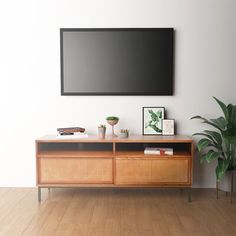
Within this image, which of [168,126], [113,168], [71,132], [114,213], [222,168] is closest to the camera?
[114,213]

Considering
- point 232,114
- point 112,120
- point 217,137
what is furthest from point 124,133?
point 232,114

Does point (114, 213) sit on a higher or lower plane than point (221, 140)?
lower

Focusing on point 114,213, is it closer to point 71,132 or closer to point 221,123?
point 71,132

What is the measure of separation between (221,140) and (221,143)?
3cm

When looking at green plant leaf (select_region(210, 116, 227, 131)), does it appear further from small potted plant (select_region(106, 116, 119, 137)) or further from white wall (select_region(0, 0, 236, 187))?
small potted plant (select_region(106, 116, 119, 137))

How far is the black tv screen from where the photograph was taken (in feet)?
11.8

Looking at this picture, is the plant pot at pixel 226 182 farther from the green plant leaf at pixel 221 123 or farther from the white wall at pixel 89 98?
the green plant leaf at pixel 221 123

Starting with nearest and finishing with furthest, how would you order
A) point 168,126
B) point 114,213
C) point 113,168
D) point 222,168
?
point 114,213
point 222,168
point 113,168
point 168,126

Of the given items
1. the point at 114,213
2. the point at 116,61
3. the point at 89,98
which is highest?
the point at 116,61

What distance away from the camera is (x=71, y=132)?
3379 millimetres

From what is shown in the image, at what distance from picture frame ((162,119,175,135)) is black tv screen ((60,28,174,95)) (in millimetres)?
314

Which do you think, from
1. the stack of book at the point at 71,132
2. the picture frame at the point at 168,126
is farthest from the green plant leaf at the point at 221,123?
the stack of book at the point at 71,132

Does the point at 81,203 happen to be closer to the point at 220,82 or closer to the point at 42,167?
the point at 42,167

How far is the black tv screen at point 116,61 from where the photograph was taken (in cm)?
358
